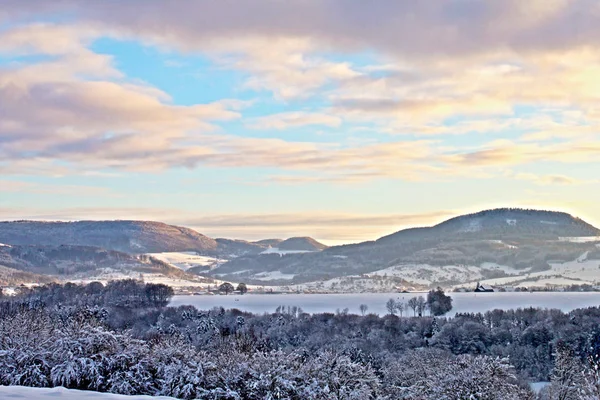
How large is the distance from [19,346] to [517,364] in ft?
296

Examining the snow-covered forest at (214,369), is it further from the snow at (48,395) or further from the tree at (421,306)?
the tree at (421,306)

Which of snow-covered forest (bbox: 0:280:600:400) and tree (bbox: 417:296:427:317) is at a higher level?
snow-covered forest (bbox: 0:280:600:400)

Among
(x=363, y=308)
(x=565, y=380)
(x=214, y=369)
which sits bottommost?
(x=363, y=308)

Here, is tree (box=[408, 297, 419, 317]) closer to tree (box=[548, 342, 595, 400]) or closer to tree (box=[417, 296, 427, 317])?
tree (box=[417, 296, 427, 317])

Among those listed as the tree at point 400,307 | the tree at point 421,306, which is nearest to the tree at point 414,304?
the tree at point 421,306

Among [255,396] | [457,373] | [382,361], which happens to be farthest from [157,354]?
[382,361]

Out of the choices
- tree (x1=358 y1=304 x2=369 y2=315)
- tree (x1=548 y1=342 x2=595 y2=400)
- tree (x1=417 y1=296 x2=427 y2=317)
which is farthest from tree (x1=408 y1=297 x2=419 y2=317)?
tree (x1=548 y1=342 x2=595 y2=400)

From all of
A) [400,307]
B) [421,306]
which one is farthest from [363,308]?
[421,306]

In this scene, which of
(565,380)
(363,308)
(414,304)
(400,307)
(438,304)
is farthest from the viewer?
(363,308)

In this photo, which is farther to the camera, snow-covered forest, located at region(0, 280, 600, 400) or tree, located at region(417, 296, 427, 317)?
tree, located at region(417, 296, 427, 317)

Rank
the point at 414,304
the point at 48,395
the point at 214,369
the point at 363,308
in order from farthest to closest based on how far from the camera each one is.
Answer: the point at 363,308
the point at 414,304
the point at 214,369
the point at 48,395

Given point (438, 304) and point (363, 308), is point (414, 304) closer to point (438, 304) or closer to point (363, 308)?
point (438, 304)

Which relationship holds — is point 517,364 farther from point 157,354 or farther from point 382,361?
point 157,354

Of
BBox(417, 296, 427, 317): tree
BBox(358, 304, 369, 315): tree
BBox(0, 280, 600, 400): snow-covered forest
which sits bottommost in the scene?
BBox(358, 304, 369, 315): tree
